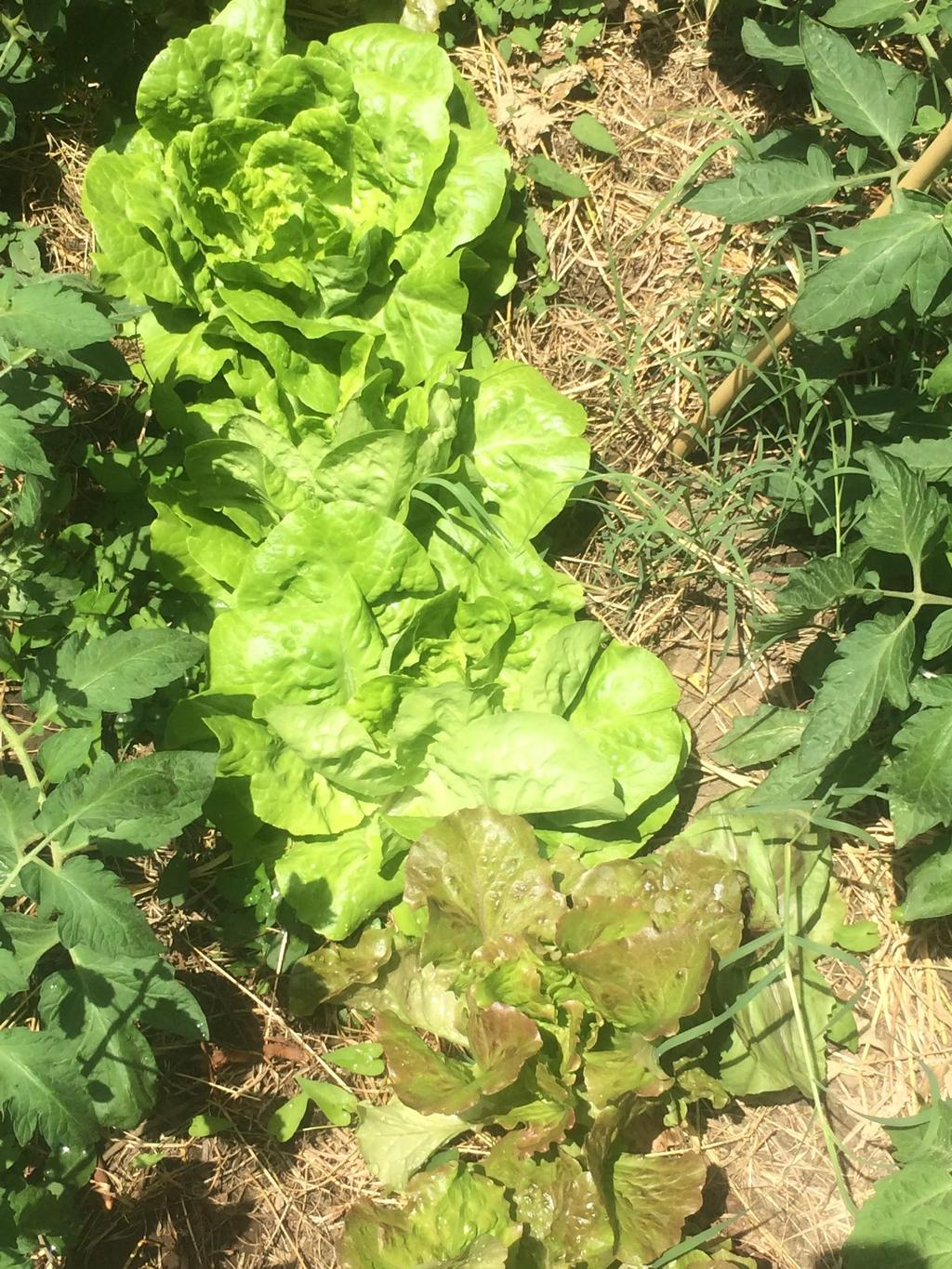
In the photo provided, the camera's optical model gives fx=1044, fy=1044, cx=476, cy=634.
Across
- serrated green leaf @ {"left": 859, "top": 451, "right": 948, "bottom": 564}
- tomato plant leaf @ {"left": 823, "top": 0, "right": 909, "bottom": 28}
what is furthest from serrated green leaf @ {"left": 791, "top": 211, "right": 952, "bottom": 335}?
tomato plant leaf @ {"left": 823, "top": 0, "right": 909, "bottom": 28}

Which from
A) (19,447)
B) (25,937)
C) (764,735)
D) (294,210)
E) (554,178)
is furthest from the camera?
(554,178)

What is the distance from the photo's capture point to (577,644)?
2.27 m

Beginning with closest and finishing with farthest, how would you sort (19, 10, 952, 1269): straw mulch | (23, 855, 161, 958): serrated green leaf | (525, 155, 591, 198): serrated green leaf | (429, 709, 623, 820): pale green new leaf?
(23, 855, 161, 958): serrated green leaf
(429, 709, 623, 820): pale green new leaf
(19, 10, 952, 1269): straw mulch
(525, 155, 591, 198): serrated green leaf

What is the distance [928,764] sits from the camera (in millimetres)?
1941

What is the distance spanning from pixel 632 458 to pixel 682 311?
0.38 metres

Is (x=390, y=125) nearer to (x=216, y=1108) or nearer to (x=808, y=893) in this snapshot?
(x=808, y=893)

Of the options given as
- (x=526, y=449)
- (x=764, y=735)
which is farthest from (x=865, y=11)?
(x=764, y=735)

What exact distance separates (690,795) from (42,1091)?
156 centimetres

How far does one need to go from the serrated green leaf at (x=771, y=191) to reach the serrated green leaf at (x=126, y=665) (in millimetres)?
1250

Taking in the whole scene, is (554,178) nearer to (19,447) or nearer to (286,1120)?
(19,447)

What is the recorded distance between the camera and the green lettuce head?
2.23 m

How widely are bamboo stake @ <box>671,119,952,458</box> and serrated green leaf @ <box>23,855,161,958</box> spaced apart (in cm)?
160

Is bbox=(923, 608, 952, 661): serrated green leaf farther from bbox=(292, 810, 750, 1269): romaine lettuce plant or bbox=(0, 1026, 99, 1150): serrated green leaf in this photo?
bbox=(0, 1026, 99, 1150): serrated green leaf

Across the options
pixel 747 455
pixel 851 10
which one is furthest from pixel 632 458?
pixel 851 10
